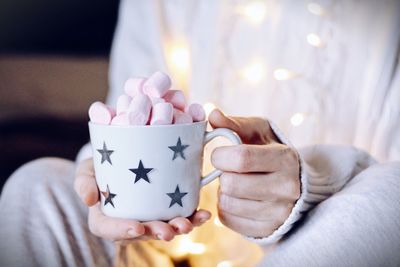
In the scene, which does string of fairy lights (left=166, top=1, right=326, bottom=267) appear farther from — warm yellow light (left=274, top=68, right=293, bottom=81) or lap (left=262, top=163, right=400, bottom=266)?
lap (left=262, top=163, right=400, bottom=266)

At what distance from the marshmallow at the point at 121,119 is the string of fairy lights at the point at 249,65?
0.41 m

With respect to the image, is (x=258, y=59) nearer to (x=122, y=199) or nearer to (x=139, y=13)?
(x=139, y=13)

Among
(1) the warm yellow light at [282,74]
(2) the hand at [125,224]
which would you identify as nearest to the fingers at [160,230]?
(2) the hand at [125,224]

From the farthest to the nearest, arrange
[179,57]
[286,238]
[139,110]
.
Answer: [179,57] < [286,238] < [139,110]

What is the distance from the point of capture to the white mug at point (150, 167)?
1.50 feet

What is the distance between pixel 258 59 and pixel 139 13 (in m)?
0.32

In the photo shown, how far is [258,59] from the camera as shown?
896 mm

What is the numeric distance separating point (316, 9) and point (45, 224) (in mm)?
580

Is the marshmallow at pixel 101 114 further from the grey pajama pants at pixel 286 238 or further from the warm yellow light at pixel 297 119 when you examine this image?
the warm yellow light at pixel 297 119

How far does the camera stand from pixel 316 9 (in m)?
0.81

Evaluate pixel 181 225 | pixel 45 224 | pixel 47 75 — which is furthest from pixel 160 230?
pixel 47 75

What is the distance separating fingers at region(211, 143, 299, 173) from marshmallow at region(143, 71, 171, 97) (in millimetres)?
93

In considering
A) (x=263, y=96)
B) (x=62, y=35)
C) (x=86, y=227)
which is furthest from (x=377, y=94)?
(x=62, y=35)

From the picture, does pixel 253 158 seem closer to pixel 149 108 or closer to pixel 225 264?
pixel 149 108
